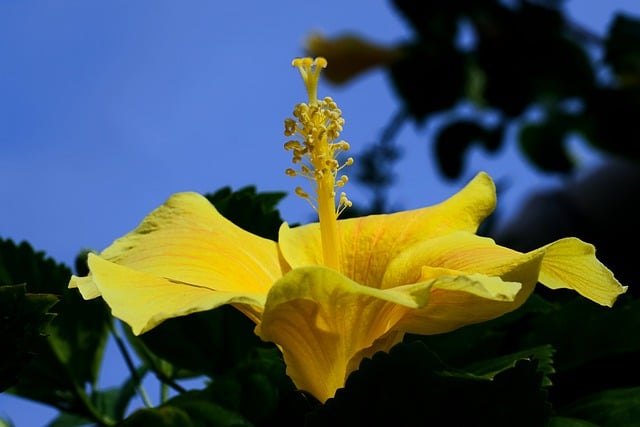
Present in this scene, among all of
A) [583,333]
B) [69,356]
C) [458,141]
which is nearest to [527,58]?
[458,141]

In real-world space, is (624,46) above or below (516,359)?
above

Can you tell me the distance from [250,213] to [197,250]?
0.19 meters

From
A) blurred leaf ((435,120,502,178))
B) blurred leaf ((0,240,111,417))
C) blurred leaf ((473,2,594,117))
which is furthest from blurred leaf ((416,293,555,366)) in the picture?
blurred leaf ((435,120,502,178))

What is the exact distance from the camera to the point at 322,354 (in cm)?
70

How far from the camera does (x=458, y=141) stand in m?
3.56

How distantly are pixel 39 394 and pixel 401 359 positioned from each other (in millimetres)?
522

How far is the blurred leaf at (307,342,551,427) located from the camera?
60cm

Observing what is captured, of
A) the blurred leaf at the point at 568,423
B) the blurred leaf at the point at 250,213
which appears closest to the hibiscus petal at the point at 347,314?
the blurred leaf at the point at 568,423

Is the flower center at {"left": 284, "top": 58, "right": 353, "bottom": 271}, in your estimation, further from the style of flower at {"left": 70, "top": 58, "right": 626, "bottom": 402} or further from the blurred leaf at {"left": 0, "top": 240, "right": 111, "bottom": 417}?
the blurred leaf at {"left": 0, "top": 240, "right": 111, "bottom": 417}

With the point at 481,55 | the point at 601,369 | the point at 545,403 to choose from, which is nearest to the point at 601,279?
the point at 545,403

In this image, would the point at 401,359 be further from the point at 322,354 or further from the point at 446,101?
the point at 446,101

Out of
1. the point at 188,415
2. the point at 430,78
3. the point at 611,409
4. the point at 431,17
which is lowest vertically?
the point at 611,409

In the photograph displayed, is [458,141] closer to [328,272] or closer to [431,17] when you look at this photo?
[431,17]

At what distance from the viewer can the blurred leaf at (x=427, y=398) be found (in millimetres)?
599
